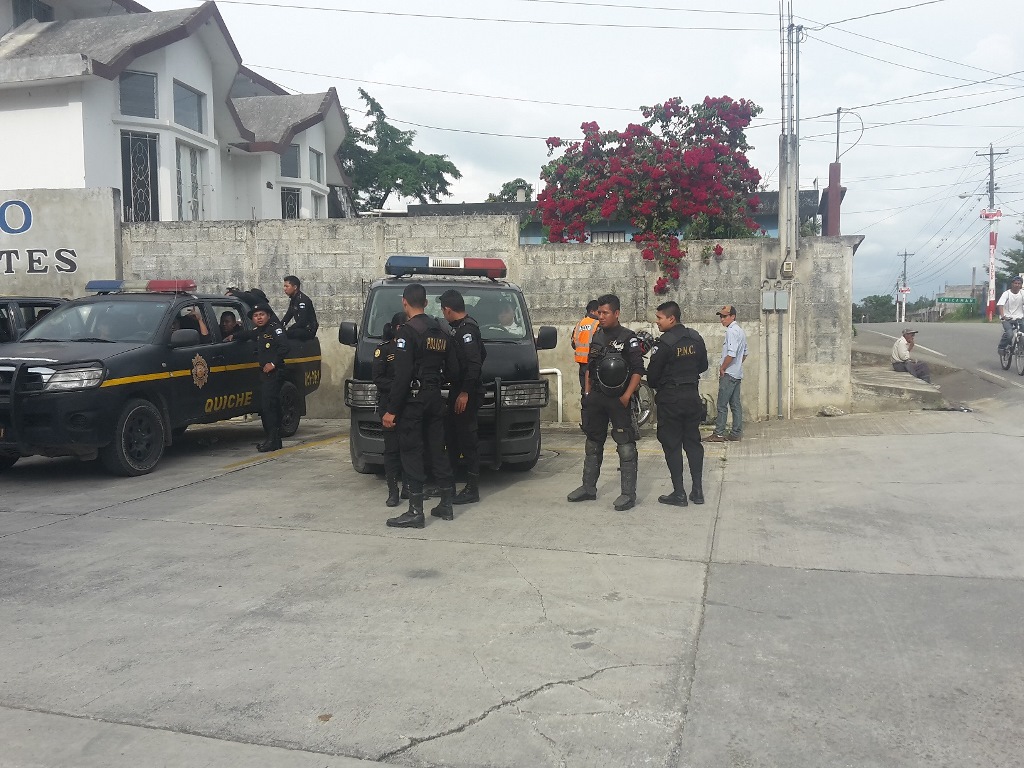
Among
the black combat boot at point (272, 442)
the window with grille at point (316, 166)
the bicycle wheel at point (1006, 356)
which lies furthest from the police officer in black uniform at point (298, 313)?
the window with grille at point (316, 166)

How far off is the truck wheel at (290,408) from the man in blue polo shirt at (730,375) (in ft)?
17.0

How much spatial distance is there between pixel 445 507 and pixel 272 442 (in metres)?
3.92

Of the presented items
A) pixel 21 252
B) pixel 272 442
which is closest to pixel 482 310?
pixel 272 442

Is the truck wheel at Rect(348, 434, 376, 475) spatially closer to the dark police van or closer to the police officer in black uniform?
the dark police van

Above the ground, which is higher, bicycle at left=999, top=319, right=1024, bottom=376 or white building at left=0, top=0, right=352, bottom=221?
white building at left=0, top=0, right=352, bottom=221

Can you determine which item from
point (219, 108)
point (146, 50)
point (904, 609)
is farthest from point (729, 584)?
point (219, 108)

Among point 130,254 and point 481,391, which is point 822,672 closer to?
point 481,391

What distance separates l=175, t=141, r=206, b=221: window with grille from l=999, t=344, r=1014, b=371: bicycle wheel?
16.7 metres

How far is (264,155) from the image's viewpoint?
23969 millimetres

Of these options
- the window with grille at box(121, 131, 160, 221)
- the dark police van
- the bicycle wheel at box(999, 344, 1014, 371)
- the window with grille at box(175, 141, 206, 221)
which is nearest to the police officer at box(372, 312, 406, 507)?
the dark police van

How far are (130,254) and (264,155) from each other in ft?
37.3

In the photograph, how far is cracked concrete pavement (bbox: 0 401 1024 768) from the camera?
11.0 feet

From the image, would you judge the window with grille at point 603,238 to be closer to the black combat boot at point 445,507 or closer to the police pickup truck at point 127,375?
the police pickup truck at point 127,375

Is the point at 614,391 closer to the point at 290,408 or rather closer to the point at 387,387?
the point at 387,387
